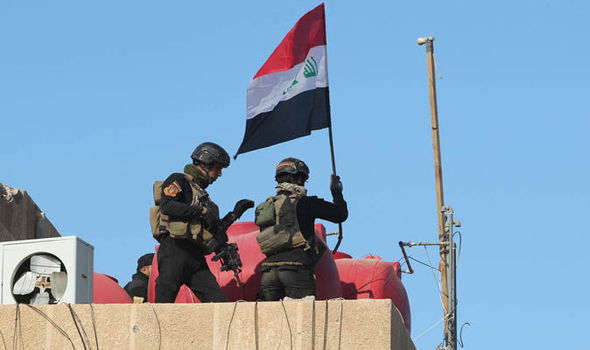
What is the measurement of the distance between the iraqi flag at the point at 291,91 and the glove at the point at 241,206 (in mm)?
1709

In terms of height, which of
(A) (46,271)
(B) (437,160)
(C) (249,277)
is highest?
(B) (437,160)

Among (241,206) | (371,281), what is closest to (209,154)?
(241,206)

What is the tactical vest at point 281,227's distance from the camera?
495 inches

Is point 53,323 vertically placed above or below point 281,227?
below

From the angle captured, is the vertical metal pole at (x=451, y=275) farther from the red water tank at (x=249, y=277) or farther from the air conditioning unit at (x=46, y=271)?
the air conditioning unit at (x=46, y=271)

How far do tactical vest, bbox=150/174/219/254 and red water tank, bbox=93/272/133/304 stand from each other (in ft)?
9.73

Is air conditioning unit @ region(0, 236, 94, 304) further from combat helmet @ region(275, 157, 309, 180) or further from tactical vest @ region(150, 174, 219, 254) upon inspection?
combat helmet @ region(275, 157, 309, 180)

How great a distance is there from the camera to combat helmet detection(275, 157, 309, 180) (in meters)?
12.9

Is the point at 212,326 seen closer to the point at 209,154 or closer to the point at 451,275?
the point at 209,154

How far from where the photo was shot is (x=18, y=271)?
36.7 feet

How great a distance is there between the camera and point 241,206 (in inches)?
510

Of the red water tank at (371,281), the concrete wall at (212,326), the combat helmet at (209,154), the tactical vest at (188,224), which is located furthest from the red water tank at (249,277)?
the concrete wall at (212,326)

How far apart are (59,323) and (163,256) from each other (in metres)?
2.09

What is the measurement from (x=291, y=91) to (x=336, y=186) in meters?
2.45
